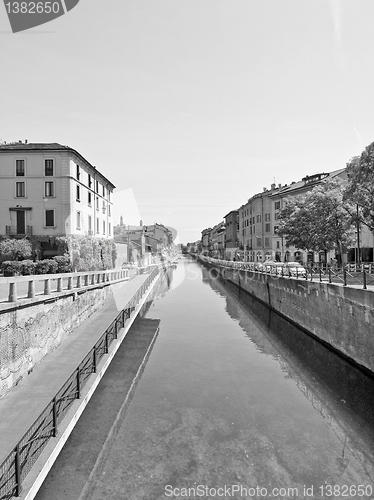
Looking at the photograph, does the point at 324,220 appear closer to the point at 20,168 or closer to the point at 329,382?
the point at 329,382

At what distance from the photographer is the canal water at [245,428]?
26.4 feet

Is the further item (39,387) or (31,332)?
(31,332)

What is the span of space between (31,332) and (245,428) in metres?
8.45

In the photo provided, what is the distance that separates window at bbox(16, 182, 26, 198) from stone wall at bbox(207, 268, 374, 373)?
29.6 metres

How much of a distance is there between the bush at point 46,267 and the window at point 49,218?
7.06 metres

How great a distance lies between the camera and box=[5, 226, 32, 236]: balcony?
3547cm

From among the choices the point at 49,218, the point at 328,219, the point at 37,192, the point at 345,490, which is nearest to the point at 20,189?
the point at 37,192

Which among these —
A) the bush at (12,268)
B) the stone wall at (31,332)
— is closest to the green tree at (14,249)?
the bush at (12,268)

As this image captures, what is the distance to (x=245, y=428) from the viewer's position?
1062 cm

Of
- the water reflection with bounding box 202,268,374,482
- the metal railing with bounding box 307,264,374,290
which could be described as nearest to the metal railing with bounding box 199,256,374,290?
the metal railing with bounding box 307,264,374,290

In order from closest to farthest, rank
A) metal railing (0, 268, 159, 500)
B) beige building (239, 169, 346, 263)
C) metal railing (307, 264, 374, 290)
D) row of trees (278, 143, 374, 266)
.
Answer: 1. metal railing (0, 268, 159, 500)
2. metal railing (307, 264, 374, 290)
3. row of trees (278, 143, 374, 266)
4. beige building (239, 169, 346, 263)

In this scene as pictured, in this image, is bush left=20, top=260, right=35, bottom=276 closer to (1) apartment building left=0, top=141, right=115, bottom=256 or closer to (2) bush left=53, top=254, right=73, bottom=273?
(2) bush left=53, top=254, right=73, bottom=273

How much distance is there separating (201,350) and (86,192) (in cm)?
2946

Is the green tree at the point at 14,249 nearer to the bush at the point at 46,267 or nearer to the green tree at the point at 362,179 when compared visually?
the bush at the point at 46,267
